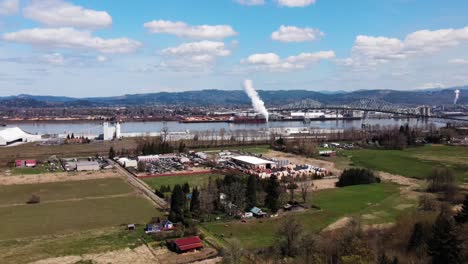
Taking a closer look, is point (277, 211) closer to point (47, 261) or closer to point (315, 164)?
point (47, 261)

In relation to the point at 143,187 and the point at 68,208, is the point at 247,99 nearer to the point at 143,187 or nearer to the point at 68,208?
the point at 143,187

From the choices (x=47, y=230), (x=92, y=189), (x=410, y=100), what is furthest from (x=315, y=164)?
(x=410, y=100)

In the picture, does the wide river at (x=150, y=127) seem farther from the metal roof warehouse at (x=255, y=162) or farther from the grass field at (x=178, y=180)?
the grass field at (x=178, y=180)

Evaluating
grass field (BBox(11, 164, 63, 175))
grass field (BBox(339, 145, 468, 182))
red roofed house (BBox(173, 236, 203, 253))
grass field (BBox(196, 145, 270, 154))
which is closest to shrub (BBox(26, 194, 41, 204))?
grass field (BBox(11, 164, 63, 175))

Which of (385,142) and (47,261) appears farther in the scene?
(385,142)

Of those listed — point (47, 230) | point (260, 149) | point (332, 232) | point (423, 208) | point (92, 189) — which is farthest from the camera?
point (260, 149)

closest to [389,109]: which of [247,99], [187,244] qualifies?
[187,244]

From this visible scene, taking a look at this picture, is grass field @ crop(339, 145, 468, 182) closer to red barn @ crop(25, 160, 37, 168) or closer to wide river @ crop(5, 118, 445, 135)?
red barn @ crop(25, 160, 37, 168)
